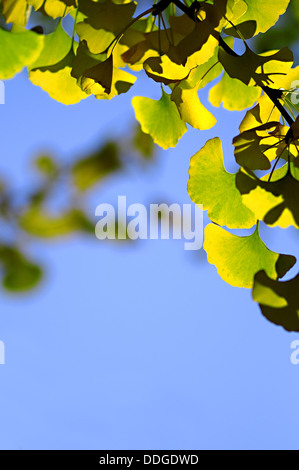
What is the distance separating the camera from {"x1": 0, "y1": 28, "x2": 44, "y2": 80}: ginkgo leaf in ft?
1.09

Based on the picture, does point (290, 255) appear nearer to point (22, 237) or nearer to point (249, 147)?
point (249, 147)

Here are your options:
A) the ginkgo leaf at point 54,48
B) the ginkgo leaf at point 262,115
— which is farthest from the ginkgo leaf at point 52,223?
the ginkgo leaf at point 262,115

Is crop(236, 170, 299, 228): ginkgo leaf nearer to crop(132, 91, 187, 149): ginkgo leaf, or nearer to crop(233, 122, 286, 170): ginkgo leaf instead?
crop(233, 122, 286, 170): ginkgo leaf

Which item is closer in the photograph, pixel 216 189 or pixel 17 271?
pixel 216 189

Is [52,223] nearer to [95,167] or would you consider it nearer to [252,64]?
[95,167]

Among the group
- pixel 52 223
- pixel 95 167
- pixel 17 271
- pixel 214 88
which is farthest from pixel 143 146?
pixel 214 88

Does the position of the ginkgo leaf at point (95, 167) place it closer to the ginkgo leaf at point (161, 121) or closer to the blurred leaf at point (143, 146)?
the blurred leaf at point (143, 146)

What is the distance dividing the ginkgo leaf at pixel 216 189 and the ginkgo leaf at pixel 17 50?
15cm

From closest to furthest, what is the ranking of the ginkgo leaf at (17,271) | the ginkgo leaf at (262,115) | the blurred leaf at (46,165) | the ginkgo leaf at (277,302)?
the ginkgo leaf at (277,302) → the ginkgo leaf at (262,115) → the ginkgo leaf at (17,271) → the blurred leaf at (46,165)

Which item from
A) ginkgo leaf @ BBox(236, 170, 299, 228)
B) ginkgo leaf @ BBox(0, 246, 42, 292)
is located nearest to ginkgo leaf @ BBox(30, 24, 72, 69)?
ginkgo leaf @ BBox(236, 170, 299, 228)

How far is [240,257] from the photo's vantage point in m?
0.40

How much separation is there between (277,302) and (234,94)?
0.23 m

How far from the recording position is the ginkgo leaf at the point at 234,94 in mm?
444

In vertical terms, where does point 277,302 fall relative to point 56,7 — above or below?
below
